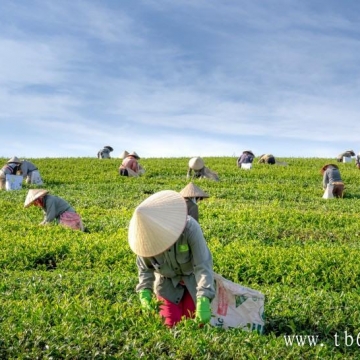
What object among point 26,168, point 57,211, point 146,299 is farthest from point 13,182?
point 146,299

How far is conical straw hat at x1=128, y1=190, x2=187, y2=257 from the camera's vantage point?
512cm

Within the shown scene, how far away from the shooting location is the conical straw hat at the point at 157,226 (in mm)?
5121

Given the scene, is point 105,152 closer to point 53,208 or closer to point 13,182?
point 13,182

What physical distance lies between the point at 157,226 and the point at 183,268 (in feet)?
2.34

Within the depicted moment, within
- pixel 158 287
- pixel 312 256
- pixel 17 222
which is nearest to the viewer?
pixel 158 287

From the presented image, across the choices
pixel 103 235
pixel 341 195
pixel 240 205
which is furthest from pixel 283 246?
pixel 341 195

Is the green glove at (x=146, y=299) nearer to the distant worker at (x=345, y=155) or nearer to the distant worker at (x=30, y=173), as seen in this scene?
the distant worker at (x=30, y=173)

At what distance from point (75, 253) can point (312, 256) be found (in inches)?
158

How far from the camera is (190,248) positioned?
546 centimetres

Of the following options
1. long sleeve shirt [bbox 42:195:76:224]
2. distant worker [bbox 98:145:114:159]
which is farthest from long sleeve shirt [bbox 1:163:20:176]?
distant worker [bbox 98:145:114:159]

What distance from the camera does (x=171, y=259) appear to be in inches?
218

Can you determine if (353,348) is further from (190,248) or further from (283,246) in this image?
(283,246)

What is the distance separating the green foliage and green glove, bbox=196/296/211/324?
0.44 feet

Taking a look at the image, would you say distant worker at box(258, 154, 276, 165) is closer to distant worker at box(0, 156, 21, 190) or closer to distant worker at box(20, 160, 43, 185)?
distant worker at box(20, 160, 43, 185)
